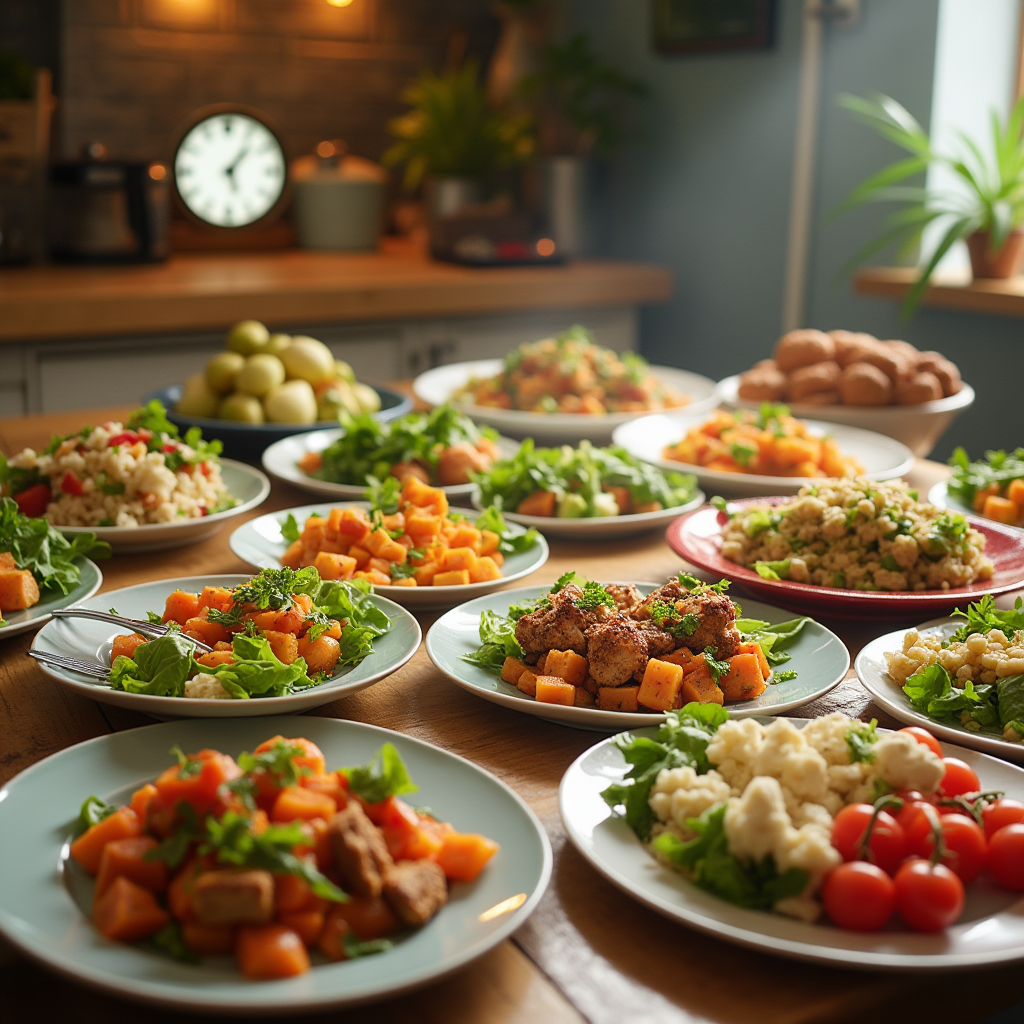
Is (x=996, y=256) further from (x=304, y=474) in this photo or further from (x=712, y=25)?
(x=304, y=474)

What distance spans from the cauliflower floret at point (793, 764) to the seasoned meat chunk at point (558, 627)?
0.34 metres

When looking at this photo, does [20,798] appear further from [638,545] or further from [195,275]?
[195,275]

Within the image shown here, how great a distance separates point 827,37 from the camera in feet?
13.0

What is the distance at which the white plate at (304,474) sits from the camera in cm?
208

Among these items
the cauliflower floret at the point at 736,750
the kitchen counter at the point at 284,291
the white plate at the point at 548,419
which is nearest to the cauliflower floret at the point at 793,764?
the cauliflower floret at the point at 736,750

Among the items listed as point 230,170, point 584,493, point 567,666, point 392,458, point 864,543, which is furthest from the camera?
point 230,170

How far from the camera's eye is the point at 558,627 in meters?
1.30

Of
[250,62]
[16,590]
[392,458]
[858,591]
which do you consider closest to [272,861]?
[16,590]

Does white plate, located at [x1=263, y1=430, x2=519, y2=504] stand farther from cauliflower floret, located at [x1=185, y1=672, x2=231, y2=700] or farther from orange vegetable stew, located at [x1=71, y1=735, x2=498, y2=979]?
orange vegetable stew, located at [x1=71, y1=735, x2=498, y2=979]

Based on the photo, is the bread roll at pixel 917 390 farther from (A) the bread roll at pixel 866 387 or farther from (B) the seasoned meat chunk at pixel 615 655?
(B) the seasoned meat chunk at pixel 615 655

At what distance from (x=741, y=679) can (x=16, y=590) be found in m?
0.96

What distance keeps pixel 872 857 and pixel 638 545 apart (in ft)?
3.64

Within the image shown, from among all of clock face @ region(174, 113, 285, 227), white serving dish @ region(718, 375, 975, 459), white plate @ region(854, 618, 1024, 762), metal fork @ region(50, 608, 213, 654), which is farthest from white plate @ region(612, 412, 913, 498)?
clock face @ region(174, 113, 285, 227)

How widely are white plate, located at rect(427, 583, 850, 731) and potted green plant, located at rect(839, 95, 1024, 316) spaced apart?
2.27m
